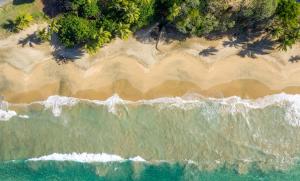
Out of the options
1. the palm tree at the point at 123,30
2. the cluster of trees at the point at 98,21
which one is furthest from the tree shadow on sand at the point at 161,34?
the palm tree at the point at 123,30

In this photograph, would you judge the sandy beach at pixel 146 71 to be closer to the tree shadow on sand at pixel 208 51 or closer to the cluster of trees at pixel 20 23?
the tree shadow on sand at pixel 208 51

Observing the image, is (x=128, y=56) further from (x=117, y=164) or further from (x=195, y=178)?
(x=195, y=178)

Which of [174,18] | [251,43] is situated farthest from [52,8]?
[251,43]

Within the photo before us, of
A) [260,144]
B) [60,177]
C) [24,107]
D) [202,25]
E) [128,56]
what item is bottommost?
[60,177]

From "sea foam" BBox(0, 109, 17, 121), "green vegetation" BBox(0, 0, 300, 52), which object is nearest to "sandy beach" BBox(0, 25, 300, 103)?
"sea foam" BBox(0, 109, 17, 121)

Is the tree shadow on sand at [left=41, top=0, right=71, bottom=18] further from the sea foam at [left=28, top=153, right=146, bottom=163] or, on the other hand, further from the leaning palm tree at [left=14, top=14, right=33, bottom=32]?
the sea foam at [left=28, top=153, right=146, bottom=163]

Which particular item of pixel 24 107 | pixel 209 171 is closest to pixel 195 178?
pixel 209 171
